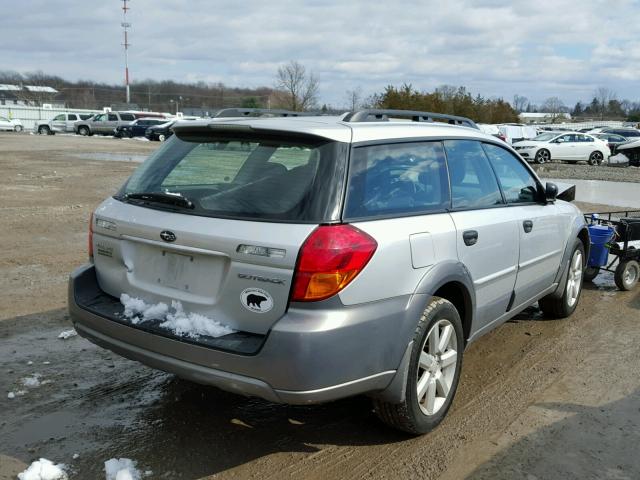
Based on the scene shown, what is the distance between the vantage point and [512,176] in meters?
4.83

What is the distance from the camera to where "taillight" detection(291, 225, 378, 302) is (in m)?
2.89

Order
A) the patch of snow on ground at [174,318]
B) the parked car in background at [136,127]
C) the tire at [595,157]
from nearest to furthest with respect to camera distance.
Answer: the patch of snow on ground at [174,318]
the tire at [595,157]
the parked car in background at [136,127]

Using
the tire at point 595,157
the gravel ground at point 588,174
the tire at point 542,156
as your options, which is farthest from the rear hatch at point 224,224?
the tire at point 595,157

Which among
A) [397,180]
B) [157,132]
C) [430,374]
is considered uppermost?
[397,180]

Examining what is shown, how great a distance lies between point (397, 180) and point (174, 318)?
1455 millimetres

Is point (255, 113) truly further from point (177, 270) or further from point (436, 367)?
point (436, 367)

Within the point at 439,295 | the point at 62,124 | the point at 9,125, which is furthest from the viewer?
the point at 9,125

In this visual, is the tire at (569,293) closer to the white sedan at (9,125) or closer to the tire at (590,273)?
the tire at (590,273)

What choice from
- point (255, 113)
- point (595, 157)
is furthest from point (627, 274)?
point (595, 157)

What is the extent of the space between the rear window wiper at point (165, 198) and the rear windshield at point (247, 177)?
2 cm

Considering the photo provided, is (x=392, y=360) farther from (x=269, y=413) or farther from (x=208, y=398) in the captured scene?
(x=208, y=398)

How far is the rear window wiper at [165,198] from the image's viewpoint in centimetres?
334

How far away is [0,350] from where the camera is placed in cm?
466

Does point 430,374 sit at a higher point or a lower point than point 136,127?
lower
